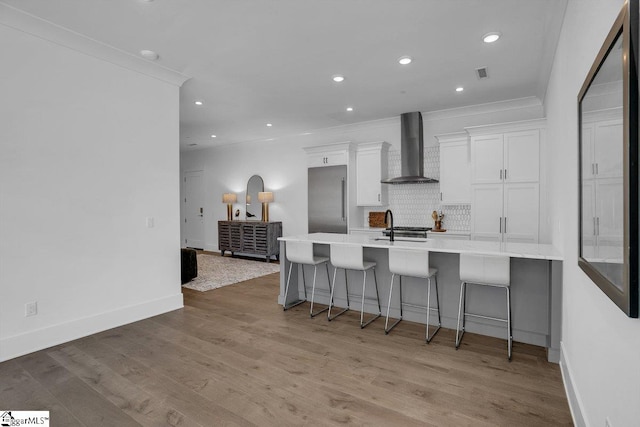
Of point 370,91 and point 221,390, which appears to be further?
point 370,91

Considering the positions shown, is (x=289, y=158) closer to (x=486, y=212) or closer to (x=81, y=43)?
(x=486, y=212)

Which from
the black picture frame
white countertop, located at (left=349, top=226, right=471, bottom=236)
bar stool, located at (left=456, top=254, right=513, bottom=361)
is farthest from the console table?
the black picture frame

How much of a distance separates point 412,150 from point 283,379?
443cm

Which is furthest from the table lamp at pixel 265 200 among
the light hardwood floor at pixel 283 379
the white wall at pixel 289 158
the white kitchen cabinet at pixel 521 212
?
the white kitchen cabinet at pixel 521 212

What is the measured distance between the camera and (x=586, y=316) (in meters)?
1.79

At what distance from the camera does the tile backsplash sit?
5.68 m

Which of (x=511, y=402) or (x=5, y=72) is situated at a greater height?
(x=5, y=72)

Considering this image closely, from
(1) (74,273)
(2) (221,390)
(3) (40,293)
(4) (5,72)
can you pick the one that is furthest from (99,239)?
(2) (221,390)

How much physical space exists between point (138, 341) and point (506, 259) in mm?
3364

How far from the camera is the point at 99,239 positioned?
3412 mm

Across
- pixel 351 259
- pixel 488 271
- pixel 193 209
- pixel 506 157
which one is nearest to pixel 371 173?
pixel 506 157

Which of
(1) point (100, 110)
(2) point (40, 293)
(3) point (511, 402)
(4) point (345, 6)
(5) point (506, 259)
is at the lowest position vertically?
(3) point (511, 402)

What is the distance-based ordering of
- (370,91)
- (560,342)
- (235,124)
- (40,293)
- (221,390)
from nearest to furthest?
(221,390) < (560,342) < (40,293) < (370,91) < (235,124)

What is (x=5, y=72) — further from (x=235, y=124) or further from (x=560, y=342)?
(x=560, y=342)
